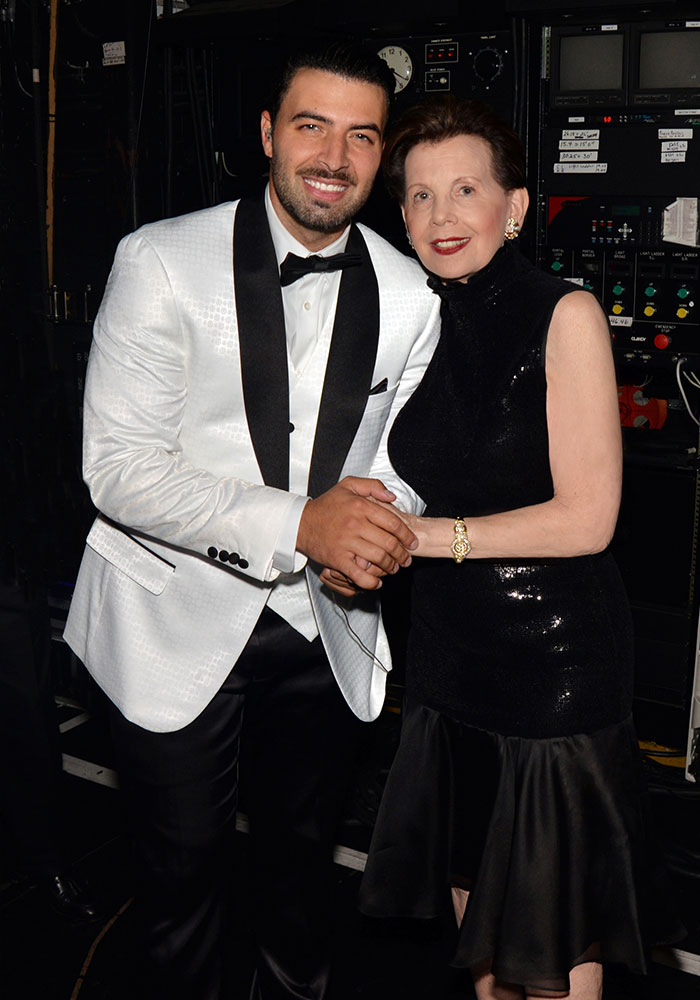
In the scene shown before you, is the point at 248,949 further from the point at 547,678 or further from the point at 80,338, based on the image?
the point at 80,338

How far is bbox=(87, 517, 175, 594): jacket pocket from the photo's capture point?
1.88 m

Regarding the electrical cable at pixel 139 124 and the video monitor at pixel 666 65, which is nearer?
the video monitor at pixel 666 65

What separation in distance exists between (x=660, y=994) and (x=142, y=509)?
60.8 inches

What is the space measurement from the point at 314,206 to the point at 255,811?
44.4 inches

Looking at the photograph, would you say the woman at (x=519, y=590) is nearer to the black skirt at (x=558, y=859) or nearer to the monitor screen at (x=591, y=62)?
the black skirt at (x=558, y=859)

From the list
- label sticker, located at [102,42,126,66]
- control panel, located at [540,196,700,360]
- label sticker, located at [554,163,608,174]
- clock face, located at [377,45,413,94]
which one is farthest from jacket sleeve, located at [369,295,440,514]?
label sticker, located at [102,42,126,66]

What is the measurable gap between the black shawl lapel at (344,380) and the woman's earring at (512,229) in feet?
0.84

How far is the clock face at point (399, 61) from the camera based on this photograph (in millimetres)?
3059

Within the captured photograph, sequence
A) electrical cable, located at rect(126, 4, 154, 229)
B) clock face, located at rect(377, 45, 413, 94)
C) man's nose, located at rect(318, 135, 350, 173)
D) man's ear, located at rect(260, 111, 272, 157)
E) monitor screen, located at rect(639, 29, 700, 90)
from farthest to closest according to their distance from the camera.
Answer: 1. electrical cable, located at rect(126, 4, 154, 229)
2. clock face, located at rect(377, 45, 413, 94)
3. monitor screen, located at rect(639, 29, 700, 90)
4. man's ear, located at rect(260, 111, 272, 157)
5. man's nose, located at rect(318, 135, 350, 173)

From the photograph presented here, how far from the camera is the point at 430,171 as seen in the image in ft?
6.01

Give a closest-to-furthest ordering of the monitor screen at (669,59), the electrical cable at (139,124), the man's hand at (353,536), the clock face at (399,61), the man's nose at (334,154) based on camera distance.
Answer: the man's hand at (353,536), the man's nose at (334,154), the monitor screen at (669,59), the clock face at (399,61), the electrical cable at (139,124)

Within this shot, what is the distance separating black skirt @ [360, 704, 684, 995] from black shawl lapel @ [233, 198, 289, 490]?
563mm

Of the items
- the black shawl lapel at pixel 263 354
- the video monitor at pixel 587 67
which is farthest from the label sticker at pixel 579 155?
the black shawl lapel at pixel 263 354

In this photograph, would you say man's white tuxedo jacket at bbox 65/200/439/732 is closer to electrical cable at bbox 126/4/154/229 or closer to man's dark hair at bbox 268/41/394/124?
man's dark hair at bbox 268/41/394/124
